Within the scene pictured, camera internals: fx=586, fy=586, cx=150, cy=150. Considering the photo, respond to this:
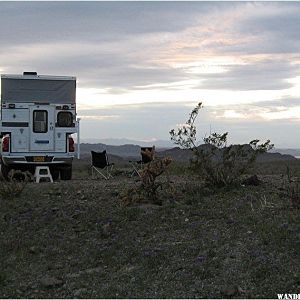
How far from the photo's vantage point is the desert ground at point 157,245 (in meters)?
5.99

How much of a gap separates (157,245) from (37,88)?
9.05 m

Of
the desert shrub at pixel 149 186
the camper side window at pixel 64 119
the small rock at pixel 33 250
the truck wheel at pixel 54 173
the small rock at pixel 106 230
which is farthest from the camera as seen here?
the truck wheel at pixel 54 173

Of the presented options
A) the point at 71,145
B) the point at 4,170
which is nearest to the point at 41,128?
the point at 71,145

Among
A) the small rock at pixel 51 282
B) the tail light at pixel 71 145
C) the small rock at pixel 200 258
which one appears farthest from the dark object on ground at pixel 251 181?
the tail light at pixel 71 145

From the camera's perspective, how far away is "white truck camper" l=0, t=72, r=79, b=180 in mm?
14953

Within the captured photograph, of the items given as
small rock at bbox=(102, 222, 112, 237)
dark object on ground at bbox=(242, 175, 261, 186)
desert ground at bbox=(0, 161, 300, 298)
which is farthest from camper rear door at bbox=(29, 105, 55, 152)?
small rock at bbox=(102, 222, 112, 237)

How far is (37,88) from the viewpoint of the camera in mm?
15219

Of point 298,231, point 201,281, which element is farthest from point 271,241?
point 201,281

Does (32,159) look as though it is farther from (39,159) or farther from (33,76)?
(33,76)

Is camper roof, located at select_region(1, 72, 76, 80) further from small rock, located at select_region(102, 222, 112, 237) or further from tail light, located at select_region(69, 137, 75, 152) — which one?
small rock, located at select_region(102, 222, 112, 237)

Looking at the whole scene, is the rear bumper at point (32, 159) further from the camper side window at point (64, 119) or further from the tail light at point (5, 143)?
the camper side window at point (64, 119)

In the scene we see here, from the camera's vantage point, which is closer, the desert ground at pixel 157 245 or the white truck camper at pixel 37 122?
the desert ground at pixel 157 245

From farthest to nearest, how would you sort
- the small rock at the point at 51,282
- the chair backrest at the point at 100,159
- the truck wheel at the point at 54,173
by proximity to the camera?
the truck wheel at the point at 54,173, the chair backrest at the point at 100,159, the small rock at the point at 51,282

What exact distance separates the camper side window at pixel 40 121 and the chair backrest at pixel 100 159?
1.51 metres
